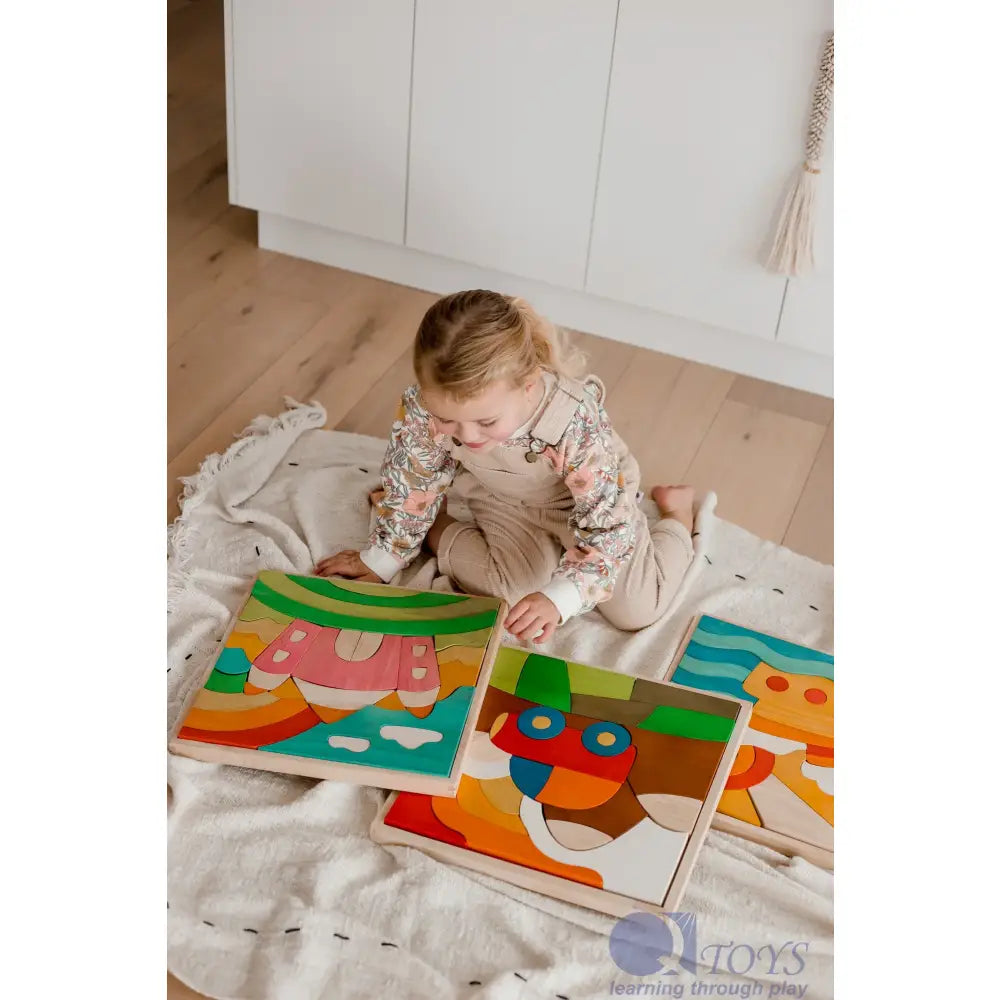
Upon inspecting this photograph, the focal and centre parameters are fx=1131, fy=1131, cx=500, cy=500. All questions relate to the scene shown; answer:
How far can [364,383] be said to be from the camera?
188 cm

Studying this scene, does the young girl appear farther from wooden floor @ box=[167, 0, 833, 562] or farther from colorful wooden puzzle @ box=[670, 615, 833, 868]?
wooden floor @ box=[167, 0, 833, 562]

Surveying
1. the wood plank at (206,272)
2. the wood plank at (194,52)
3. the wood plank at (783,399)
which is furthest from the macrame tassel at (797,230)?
the wood plank at (194,52)

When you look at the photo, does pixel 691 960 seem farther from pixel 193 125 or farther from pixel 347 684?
pixel 193 125

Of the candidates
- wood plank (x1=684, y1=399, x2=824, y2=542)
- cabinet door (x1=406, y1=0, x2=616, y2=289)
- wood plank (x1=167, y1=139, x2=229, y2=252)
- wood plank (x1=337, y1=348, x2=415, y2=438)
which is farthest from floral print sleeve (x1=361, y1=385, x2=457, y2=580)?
wood plank (x1=167, y1=139, x2=229, y2=252)

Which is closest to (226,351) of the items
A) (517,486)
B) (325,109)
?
(325,109)

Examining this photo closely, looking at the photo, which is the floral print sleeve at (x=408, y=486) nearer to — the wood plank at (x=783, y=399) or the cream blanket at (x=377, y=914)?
the cream blanket at (x=377, y=914)

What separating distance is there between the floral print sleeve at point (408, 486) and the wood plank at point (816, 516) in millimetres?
542

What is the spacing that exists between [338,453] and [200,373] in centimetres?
33

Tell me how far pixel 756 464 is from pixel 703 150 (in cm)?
49

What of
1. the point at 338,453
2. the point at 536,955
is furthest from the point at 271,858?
the point at 338,453

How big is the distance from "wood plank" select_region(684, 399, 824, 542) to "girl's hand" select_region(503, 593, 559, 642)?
1.52 feet

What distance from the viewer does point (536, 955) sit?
1039mm

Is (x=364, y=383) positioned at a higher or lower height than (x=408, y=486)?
lower
